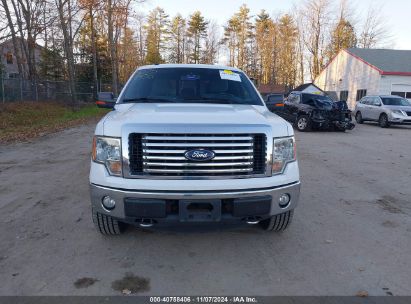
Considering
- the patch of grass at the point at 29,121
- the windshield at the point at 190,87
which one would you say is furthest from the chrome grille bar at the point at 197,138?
the patch of grass at the point at 29,121

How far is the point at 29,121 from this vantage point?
1588 centimetres

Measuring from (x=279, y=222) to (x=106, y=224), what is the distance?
1.81 meters

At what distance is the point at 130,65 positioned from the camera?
61.1m

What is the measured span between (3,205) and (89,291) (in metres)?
2.74

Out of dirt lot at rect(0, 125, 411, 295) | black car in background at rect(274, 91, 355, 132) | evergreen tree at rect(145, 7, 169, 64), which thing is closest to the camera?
dirt lot at rect(0, 125, 411, 295)

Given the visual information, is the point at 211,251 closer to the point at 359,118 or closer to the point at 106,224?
the point at 106,224

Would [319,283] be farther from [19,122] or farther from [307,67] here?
[307,67]

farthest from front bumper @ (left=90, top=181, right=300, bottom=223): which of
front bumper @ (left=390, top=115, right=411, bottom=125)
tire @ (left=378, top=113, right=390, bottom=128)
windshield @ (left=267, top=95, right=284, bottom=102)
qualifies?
tire @ (left=378, top=113, right=390, bottom=128)

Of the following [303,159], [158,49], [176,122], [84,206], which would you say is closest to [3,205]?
[84,206]

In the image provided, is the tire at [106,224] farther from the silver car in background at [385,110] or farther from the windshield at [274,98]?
the silver car in background at [385,110]

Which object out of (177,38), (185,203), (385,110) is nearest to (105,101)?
(185,203)

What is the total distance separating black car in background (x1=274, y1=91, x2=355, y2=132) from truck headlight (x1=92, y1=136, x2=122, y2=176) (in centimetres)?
1192

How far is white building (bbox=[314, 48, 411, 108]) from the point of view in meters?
27.5

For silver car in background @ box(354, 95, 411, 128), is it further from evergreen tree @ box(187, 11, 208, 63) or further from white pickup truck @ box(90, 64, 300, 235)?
evergreen tree @ box(187, 11, 208, 63)
